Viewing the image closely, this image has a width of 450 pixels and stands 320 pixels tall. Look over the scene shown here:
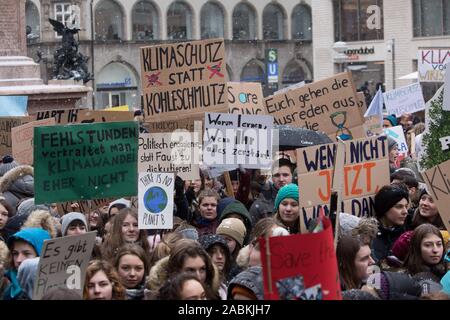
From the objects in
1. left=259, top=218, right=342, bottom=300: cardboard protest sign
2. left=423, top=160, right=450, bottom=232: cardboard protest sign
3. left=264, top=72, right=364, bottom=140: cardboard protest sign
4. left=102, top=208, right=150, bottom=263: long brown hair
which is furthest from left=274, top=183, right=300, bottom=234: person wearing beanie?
left=264, top=72, right=364, bottom=140: cardboard protest sign

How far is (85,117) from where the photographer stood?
47.9ft

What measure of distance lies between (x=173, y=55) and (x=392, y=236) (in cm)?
438

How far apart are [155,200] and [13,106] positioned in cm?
742

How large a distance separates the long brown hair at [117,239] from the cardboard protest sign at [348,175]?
110 cm

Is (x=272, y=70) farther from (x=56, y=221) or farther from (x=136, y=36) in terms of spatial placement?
(x=56, y=221)

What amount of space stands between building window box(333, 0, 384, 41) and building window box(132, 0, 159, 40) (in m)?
11.6

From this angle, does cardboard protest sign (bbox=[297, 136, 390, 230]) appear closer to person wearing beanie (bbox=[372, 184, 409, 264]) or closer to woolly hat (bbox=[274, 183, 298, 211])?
person wearing beanie (bbox=[372, 184, 409, 264])

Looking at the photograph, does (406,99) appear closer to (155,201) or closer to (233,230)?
(155,201)

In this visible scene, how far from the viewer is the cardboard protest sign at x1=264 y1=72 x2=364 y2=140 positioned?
569 inches

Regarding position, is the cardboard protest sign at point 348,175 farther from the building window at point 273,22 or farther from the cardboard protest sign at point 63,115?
the building window at point 273,22

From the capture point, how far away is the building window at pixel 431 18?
146ft

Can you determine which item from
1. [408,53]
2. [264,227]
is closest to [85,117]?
[264,227]

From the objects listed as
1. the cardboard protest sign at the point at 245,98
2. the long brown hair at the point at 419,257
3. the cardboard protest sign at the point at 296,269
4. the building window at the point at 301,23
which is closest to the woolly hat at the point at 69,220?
the long brown hair at the point at 419,257
